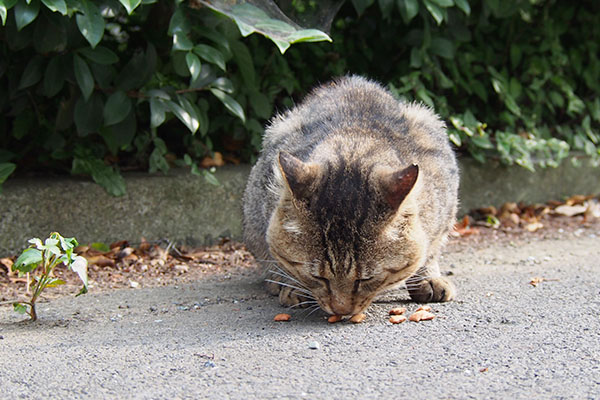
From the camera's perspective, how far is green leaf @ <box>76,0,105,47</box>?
400 cm

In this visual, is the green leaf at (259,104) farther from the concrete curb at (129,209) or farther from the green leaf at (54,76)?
the green leaf at (54,76)

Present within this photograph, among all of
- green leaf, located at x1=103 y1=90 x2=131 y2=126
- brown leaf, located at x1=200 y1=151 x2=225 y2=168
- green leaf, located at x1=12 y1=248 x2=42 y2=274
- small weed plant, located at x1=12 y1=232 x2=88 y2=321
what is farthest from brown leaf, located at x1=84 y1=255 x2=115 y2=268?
green leaf, located at x1=12 y1=248 x2=42 y2=274

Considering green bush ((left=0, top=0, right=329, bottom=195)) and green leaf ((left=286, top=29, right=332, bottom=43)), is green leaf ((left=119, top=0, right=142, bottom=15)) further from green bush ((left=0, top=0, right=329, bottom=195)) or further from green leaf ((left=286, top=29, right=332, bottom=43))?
green leaf ((left=286, top=29, right=332, bottom=43))

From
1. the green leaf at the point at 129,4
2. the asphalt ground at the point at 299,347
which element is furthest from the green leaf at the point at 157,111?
the asphalt ground at the point at 299,347

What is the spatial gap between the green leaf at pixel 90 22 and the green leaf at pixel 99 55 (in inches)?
12.6

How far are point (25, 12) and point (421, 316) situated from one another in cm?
261

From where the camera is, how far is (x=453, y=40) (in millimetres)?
5891

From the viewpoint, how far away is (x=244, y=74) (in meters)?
5.05

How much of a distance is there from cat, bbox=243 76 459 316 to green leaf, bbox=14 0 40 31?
148 cm

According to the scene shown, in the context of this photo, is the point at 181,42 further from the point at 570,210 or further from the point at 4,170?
the point at 570,210

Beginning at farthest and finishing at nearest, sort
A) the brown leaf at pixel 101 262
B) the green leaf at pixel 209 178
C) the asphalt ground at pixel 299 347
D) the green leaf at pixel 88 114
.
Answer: the green leaf at pixel 209 178 < the brown leaf at pixel 101 262 < the green leaf at pixel 88 114 < the asphalt ground at pixel 299 347

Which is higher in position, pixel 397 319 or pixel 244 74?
pixel 244 74

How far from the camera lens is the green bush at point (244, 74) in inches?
172

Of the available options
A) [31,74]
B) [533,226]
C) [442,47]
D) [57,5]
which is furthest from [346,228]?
[533,226]
